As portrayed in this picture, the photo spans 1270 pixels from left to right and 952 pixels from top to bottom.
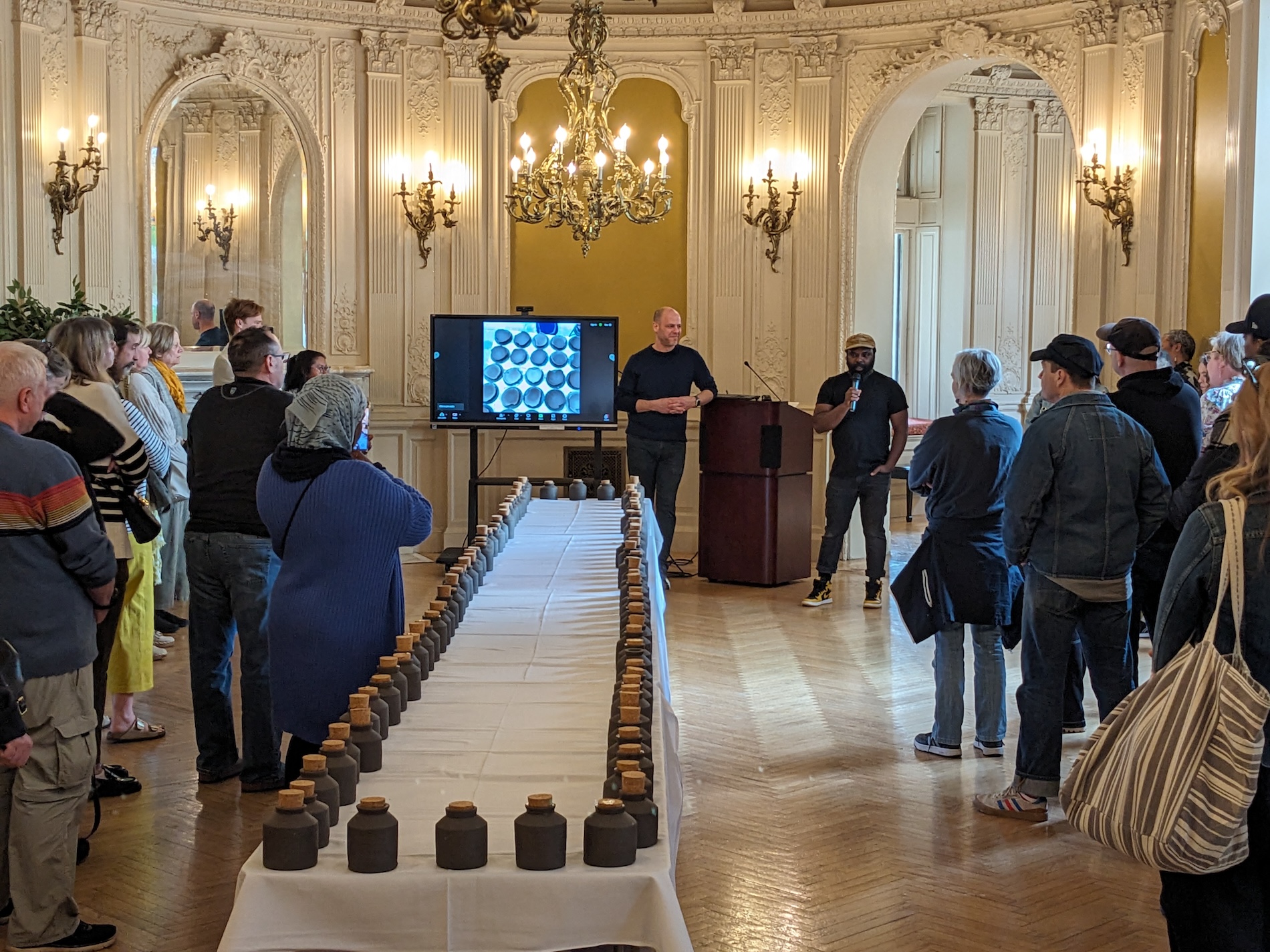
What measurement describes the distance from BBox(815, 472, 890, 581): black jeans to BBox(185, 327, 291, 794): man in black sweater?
14.3ft

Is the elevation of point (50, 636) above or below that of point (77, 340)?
below

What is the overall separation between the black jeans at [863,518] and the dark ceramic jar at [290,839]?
6541 millimetres

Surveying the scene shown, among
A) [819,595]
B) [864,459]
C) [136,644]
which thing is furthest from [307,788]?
[864,459]

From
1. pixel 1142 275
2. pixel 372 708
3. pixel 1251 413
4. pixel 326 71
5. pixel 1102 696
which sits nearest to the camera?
pixel 1251 413

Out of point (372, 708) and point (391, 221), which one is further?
point (391, 221)

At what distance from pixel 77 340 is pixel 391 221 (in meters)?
5.58

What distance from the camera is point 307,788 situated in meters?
2.25

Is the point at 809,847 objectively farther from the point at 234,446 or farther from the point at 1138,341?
the point at 234,446

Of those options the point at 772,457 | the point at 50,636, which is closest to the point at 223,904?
the point at 50,636

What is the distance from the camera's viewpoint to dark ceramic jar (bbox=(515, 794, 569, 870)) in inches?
83.8

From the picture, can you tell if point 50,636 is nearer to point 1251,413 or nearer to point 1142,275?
point 1251,413

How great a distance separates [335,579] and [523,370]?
5.81m

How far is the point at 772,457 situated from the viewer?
901 centimetres

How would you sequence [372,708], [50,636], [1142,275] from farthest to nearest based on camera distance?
[1142,275] → [50,636] → [372,708]
